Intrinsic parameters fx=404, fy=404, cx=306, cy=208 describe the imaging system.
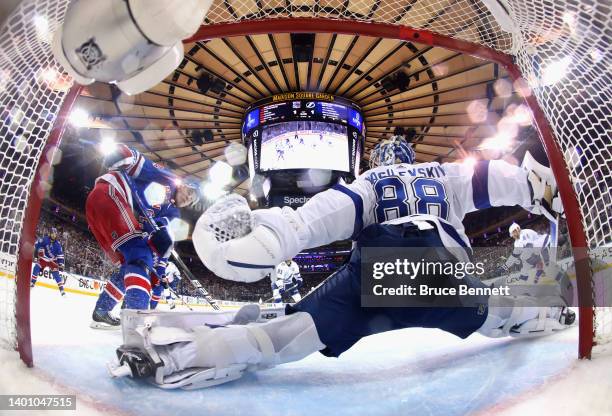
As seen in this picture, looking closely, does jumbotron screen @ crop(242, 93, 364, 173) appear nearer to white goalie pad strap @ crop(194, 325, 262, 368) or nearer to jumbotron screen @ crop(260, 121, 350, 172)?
jumbotron screen @ crop(260, 121, 350, 172)

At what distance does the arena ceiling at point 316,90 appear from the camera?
14.0 feet

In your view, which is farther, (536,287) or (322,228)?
(536,287)

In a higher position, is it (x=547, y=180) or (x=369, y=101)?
(x=369, y=101)

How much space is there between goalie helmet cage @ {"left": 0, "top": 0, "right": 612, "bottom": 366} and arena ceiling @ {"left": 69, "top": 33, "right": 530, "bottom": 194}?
9.49 feet

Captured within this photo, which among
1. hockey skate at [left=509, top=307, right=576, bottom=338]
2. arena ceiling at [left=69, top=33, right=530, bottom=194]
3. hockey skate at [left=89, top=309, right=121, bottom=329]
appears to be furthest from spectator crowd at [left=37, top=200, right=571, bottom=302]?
arena ceiling at [left=69, top=33, right=530, bottom=194]

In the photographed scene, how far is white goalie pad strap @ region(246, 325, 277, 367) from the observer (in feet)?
3.60

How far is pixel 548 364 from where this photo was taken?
1010 mm

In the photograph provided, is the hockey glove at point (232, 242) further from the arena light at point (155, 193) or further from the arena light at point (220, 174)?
the arena light at point (220, 174)

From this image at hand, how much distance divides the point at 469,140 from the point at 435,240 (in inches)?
223

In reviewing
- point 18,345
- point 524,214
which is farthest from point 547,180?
point 524,214

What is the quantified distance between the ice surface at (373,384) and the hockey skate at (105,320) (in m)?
0.57

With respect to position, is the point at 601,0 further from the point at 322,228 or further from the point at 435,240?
the point at 322,228

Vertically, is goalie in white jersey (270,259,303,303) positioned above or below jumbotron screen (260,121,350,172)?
below

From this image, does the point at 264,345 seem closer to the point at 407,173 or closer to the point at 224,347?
the point at 224,347
